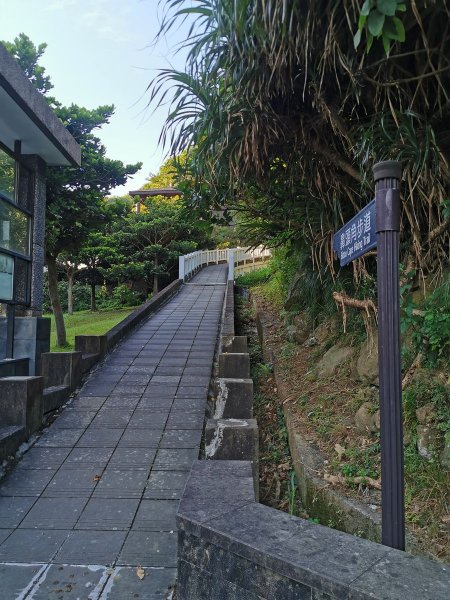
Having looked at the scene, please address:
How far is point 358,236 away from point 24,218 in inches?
216

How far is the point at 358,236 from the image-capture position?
2066mm

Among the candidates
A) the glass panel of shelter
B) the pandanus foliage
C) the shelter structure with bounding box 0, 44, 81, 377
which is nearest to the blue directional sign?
the pandanus foliage

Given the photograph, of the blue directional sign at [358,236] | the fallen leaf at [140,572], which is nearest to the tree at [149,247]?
the fallen leaf at [140,572]

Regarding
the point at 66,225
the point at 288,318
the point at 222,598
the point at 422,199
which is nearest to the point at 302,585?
the point at 222,598

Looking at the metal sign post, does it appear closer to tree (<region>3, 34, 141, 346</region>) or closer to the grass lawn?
tree (<region>3, 34, 141, 346</region>)

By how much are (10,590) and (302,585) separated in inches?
68.7

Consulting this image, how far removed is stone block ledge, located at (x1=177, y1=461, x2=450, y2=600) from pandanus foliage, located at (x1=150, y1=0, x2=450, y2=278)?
2.35 m

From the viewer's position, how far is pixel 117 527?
3.07 meters

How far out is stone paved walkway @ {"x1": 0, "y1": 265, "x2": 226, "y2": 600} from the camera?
2590 millimetres

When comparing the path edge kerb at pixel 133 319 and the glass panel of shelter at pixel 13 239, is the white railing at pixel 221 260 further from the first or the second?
the glass panel of shelter at pixel 13 239

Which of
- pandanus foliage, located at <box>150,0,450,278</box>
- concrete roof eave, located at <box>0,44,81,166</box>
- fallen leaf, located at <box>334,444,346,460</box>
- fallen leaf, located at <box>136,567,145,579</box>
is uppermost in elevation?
concrete roof eave, located at <box>0,44,81,166</box>

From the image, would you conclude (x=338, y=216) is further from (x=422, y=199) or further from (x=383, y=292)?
(x=383, y=292)

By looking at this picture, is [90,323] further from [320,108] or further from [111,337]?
[320,108]

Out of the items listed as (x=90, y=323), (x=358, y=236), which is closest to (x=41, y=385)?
(x=358, y=236)
